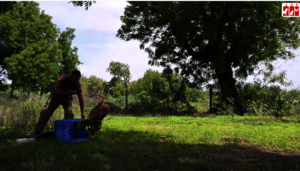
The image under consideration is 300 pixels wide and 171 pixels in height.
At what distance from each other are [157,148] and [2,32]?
986 inches

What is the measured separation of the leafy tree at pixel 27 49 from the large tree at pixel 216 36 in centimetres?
1054

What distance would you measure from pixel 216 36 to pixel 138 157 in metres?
10.6

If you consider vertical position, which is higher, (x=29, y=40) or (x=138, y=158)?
(x=29, y=40)

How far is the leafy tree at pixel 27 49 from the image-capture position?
74.8ft

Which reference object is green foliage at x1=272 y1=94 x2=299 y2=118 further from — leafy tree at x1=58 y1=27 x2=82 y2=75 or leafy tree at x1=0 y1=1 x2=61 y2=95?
leafy tree at x1=58 y1=27 x2=82 y2=75

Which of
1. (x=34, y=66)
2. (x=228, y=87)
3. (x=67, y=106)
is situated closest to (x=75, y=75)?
(x=67, y=106)

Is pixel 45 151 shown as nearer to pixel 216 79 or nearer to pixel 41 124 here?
pixel 41 124

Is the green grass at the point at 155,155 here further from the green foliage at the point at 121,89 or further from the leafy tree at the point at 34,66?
the leafy tree at the point at 34,66

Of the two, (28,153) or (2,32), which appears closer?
(28,153)

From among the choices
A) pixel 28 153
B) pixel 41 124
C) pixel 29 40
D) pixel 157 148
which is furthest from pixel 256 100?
pixel 29 40

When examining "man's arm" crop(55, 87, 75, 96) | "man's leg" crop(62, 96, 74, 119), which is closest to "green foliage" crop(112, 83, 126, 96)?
"man's leg" crop(62, 96, 74, 119)

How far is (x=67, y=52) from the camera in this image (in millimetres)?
33656

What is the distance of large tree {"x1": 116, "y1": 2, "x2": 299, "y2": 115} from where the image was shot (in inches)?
498

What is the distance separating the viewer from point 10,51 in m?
25.5
